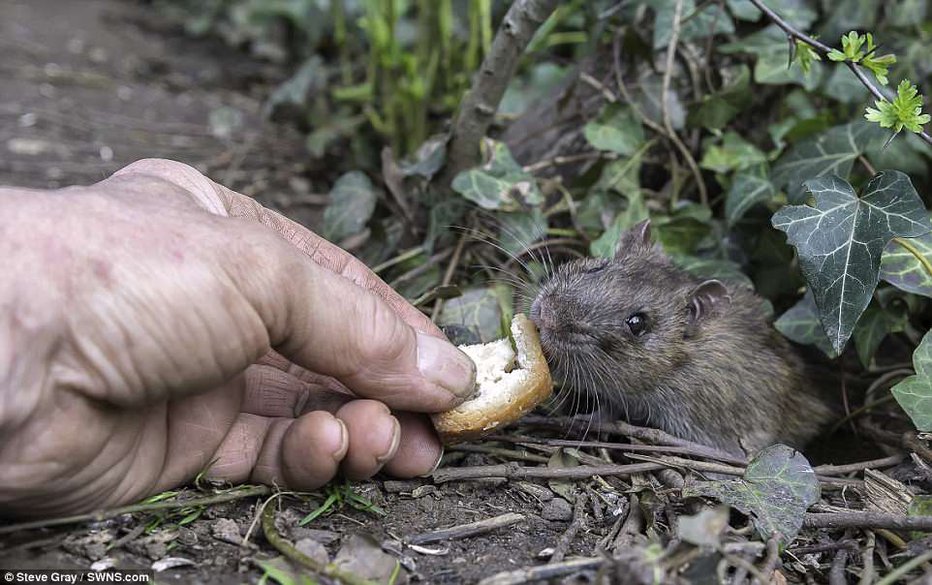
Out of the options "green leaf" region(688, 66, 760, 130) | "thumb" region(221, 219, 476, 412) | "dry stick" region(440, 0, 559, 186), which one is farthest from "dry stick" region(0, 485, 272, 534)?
"green leaf" region(688, 66, 760, 130)

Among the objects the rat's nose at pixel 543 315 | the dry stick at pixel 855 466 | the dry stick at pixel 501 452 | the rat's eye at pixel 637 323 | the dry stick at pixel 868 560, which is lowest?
the dry stick at pixel 868 560

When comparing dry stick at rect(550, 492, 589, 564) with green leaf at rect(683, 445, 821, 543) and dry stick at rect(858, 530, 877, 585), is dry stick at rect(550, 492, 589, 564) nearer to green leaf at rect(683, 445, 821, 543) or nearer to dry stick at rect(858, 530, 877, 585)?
green leaf at rect(683, 445, 821, 543)

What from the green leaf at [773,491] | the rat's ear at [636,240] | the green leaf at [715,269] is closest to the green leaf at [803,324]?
the green leaf at [715,269]

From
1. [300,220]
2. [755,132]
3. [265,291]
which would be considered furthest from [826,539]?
[300,220]

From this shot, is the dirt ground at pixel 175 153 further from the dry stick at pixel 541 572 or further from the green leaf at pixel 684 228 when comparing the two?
the green leaf at pixel 684 228

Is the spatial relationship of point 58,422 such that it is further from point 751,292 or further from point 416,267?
point 751,292

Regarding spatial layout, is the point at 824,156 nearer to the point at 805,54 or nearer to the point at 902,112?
the point at 805,54
